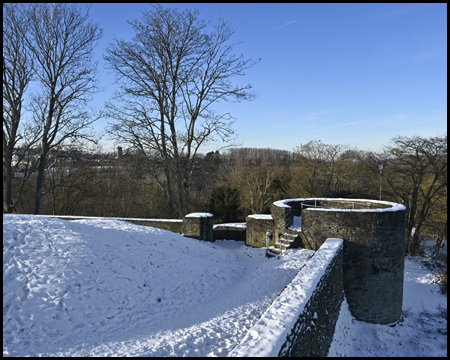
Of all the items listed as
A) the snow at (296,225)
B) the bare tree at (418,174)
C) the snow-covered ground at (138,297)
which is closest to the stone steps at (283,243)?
the snow at (296,225)

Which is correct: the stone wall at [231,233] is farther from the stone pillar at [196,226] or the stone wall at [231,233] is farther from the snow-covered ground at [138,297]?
the snow-covered ground at [138,297]

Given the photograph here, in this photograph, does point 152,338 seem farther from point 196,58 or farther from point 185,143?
point 196,58

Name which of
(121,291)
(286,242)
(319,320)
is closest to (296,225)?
(286,242)

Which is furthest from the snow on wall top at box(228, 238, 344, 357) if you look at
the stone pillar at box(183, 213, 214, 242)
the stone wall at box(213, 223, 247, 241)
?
the stone wall at box(213, 223, 247, 241)

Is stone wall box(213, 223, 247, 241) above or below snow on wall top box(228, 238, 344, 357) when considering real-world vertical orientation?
below

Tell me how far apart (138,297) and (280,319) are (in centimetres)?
421

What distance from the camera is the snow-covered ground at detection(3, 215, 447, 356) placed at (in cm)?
545

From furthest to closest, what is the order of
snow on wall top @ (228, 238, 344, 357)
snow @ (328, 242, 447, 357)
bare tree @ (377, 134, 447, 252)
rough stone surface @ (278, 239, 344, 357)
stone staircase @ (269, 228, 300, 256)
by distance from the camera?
bare tree @ (377, 134, 447, 252) < stone staircase @ (269, 228, 300, 256) < snow @ (328, 242, 447, 357) < rough stone surface @ (278, 239, 344, 357) < snow on wall top @ (228, 238, 344, 357)

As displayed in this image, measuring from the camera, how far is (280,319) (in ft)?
14.0

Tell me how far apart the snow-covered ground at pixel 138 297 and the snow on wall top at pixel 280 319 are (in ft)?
5.02

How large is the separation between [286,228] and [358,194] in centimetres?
1666

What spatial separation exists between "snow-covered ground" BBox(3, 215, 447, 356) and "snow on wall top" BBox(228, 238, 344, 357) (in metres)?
1.53

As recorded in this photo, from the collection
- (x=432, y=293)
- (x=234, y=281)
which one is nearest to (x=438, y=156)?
(x=432, y=293)

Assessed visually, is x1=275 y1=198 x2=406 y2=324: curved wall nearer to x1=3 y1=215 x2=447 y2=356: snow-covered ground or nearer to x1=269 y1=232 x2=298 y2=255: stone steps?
x1=3 y1=215 x2=447 y2=356: snow-covered ground
